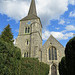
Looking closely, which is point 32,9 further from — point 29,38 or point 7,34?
point 7,34

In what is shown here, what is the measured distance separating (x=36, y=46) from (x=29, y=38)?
13.2ft

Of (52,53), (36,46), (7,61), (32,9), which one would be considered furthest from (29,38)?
(7,61)

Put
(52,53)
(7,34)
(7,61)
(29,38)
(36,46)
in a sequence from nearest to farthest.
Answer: (7,61)
(7,34)
(52,53)
(36,46)
(29,38)

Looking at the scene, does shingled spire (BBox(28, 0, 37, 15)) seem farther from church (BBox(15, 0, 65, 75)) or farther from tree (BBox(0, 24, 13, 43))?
tree (BBox(0, 24, 13, 43))

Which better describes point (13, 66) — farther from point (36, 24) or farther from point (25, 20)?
point (25, 20)

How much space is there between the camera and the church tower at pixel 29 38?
21.9m

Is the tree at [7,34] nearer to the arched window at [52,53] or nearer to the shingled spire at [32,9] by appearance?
the arched window at [52,53]

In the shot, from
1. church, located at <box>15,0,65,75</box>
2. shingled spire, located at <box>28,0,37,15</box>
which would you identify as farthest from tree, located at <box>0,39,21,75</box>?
shingled spire, located at <box>28,0,37,15</box>

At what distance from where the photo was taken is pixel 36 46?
21.7 meters

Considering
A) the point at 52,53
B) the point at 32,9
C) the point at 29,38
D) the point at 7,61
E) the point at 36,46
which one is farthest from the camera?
the point at 32,9

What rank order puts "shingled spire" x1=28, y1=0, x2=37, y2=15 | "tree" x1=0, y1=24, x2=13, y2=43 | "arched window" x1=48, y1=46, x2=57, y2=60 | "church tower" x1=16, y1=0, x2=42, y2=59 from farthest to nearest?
"shingled spire" x1=28, y1=0, x2=37, y2=15 < "church tower" x1=16, y1=0, x2=42, y2=59 < "arched window" x1=48, y1=46, x2=57, y2=60 < "tree" x1=0, y1=24, x2=13, y2=43

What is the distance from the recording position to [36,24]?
2552 cm

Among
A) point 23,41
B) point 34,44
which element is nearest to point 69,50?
point 34,44

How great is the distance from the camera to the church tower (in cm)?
2194
